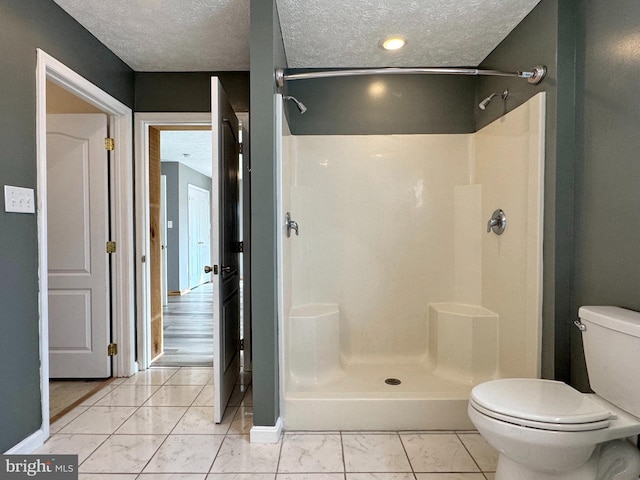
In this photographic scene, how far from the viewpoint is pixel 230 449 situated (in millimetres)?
1729

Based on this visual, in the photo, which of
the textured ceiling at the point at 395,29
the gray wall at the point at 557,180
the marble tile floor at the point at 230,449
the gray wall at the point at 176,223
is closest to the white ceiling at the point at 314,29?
the textured ceiling at the point at 395,29

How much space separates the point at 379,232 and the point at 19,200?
203 centimetres

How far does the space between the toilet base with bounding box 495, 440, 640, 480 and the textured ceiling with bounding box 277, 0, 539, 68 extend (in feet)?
6.62

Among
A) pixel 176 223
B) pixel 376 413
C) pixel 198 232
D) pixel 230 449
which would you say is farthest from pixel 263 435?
pixel 198 232

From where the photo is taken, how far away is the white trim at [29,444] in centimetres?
159

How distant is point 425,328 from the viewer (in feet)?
8.39

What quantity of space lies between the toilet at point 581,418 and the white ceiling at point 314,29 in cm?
150

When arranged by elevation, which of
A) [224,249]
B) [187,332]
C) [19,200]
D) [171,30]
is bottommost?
[187,332]

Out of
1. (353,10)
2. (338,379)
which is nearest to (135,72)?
(353,10)

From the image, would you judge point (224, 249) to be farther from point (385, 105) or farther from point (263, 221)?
point (385, 105)

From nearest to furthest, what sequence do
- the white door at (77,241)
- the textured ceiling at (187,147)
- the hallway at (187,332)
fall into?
the white door at (77,241)
the hallway at (187,332)
the textured ceiling at (187,147)

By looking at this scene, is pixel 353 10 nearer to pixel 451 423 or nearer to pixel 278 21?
pixel 278 21

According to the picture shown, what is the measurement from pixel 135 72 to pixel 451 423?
314 centimetres

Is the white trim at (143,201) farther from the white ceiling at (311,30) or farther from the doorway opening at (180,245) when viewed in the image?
the white ceiling at (311,30)
